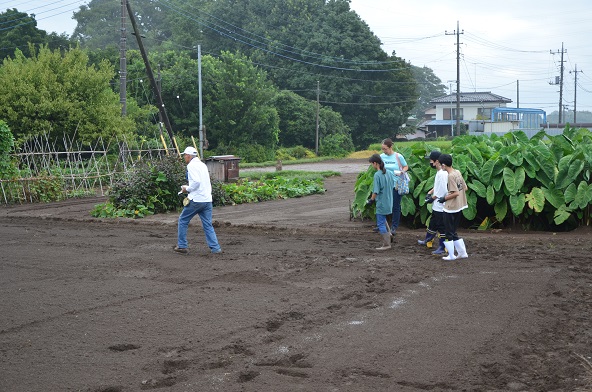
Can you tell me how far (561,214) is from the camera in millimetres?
13812

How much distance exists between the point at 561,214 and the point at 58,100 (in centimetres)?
2114

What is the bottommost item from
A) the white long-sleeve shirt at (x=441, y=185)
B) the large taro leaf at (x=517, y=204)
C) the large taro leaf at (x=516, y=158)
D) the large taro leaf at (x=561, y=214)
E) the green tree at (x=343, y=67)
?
the large taro leaf at (x=561, y=214)

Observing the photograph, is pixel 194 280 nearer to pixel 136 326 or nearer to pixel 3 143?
pixel 136 326

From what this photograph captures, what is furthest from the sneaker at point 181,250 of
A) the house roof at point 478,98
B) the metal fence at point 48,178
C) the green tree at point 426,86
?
the green tree at point 426,86

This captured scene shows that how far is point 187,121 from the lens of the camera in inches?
2153

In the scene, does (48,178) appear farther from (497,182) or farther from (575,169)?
(575,169)

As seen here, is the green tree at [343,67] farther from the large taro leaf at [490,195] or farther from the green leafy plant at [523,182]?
the large taro leaf at [490,195]

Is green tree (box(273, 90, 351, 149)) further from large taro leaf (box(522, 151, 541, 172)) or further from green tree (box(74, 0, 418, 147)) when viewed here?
→ large taro leaf (box(522, 151, 541, 172))

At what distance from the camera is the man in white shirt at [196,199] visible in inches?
490

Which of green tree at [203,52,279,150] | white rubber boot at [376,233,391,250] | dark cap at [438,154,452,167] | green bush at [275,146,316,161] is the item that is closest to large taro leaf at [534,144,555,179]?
dark cap at [438,154,452,167]

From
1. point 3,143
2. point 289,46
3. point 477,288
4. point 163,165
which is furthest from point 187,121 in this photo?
point 477,288

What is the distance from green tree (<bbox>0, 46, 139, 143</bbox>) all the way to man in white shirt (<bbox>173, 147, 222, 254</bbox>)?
1664cm

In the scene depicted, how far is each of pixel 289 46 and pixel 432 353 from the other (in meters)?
71.3

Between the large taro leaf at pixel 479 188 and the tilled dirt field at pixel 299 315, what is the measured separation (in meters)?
0.88
